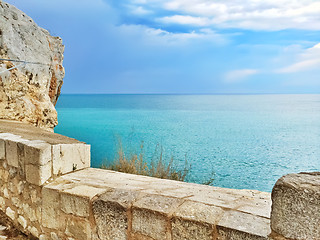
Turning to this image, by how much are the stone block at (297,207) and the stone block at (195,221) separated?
1.27 feet

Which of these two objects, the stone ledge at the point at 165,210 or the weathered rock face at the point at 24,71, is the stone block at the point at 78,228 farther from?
the weathered rock face at the point at 24,71

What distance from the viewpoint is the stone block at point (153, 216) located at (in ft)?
5.57

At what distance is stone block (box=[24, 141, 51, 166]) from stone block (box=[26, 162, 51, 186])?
4cm

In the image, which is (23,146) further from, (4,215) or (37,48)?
(37,48)

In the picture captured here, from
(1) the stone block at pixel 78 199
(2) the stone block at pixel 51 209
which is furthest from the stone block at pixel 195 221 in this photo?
(2) the stone block at pixel 51 209

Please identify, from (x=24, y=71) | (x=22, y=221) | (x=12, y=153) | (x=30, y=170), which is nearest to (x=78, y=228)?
(x=30, y=170)

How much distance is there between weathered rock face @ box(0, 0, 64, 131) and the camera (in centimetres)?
446

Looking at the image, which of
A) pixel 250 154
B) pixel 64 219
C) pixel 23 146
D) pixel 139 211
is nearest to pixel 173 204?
pixel 139 211

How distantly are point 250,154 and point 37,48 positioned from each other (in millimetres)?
9456

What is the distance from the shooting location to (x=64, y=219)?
218cm

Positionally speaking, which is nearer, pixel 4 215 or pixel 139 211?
pixel 139 211

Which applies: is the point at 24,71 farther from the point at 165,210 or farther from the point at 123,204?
the point at 165,210

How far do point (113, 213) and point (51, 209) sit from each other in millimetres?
695

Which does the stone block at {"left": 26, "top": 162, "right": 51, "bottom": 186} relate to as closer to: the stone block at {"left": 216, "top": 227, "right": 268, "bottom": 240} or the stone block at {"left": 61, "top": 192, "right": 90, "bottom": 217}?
the stone block at {"left": 61, "top": 192, "right": 90, "bottom": 217}
